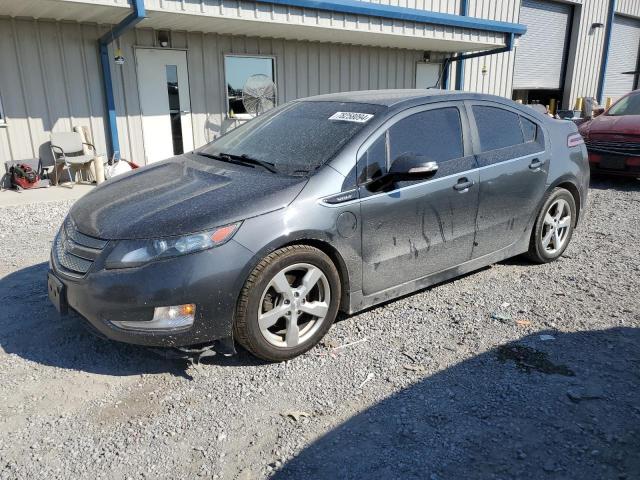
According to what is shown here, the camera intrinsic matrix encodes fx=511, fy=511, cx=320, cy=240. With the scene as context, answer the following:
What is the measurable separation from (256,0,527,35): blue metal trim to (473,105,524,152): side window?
5.35 meters

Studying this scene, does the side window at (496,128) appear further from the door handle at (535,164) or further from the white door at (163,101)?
the white door at (163,101)

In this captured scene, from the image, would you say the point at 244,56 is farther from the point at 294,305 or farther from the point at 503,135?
the point at 294,305

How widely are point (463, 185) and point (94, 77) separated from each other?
7.40 meters

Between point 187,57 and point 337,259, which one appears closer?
point 337,259

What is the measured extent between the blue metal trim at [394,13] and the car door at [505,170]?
17.7 ft

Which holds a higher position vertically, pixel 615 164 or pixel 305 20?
pixel 305 20

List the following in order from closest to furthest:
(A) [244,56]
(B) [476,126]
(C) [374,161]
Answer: (C) [374,161] → (B) [476,126] → (A) [244,56]

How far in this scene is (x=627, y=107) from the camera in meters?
9.20

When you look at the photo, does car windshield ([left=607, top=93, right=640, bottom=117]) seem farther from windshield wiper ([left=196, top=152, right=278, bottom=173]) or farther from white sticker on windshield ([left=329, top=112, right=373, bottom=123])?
windshield wiper ([left=196, top=152, right=278, bottom=173])

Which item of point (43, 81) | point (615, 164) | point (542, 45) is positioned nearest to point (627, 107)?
point (615, 164)

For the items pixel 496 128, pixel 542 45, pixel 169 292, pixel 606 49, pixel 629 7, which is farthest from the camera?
pixel 629 7

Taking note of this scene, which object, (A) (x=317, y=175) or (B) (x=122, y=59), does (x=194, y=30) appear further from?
(A) (x=317, y=175)

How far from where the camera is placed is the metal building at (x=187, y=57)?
7.99 m

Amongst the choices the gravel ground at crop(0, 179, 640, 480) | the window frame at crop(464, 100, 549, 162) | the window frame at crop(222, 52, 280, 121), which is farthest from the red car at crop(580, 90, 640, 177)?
the window frame at crop(222, 52, 280, 121)
